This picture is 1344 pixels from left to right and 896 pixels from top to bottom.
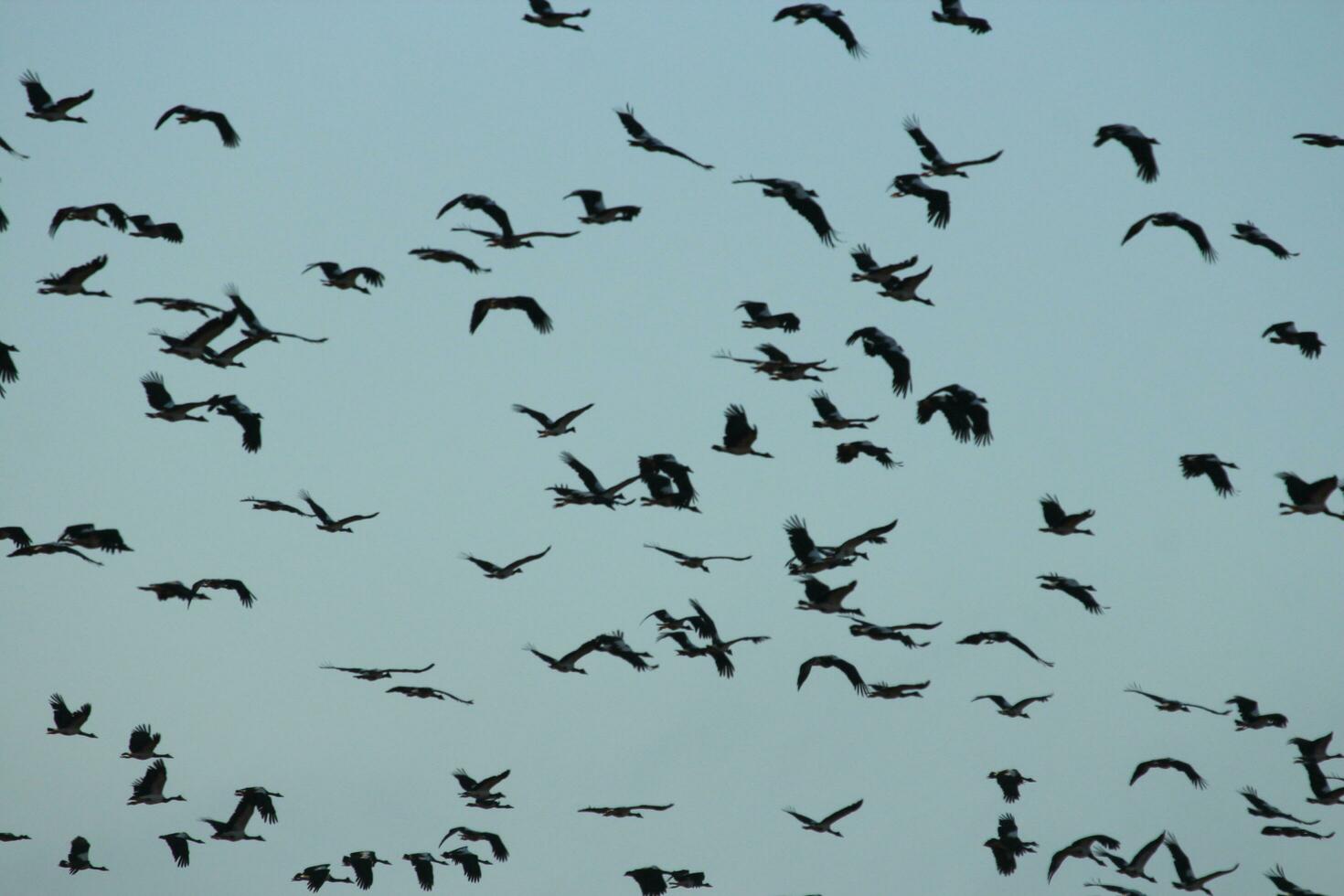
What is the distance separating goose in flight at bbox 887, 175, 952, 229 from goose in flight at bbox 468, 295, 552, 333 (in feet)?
29.5

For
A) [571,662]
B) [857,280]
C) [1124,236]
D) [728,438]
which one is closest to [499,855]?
[571,662]

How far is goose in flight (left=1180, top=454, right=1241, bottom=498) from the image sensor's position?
53.8m

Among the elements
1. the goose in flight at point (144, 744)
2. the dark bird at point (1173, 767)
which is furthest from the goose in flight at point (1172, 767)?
the goose in flight at point (144, 744)

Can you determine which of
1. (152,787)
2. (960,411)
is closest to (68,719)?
(152,787)

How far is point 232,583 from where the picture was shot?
57.8 m

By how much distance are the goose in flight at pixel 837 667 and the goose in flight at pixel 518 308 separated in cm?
1039

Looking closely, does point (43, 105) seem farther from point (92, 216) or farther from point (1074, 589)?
point (1074, 589)

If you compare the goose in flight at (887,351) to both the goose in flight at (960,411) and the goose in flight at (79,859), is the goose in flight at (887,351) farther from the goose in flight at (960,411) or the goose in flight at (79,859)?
the goose in flight at (79,859)

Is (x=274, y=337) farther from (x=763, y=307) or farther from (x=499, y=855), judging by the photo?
(x=499, y=855)

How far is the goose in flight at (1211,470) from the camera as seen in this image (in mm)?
53812

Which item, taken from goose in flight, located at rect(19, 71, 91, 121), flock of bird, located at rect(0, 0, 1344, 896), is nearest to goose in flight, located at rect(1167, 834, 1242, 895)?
flock of bird, located at rect(0, 0, 1344, 896)

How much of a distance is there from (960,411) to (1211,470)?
22.6 feet

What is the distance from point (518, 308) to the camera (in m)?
54.6

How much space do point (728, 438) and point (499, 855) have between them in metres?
16.0
